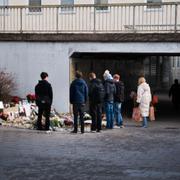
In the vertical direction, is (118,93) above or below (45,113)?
above

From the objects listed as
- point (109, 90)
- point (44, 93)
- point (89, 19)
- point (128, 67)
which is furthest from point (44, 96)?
point (128, 67)

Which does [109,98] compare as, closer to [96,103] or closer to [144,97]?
[96,103]

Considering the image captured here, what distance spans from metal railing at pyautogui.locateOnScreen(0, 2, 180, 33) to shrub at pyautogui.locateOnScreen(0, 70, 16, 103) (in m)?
2.60

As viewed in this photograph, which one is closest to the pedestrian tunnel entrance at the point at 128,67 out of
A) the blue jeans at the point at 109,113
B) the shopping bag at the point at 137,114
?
the shopping bag at the point at 137,114

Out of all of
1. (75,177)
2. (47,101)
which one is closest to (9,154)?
(75,177)

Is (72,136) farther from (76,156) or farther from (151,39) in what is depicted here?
(151,39)

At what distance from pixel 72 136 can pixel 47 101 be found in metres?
1.36

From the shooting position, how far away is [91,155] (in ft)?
38.0

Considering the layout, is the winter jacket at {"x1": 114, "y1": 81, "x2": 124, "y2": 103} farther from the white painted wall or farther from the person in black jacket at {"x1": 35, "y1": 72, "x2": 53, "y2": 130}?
the white painted wall

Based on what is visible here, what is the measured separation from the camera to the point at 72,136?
14914 mm

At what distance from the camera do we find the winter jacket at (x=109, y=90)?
1662 centimetres

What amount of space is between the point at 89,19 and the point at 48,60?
11.4 feet

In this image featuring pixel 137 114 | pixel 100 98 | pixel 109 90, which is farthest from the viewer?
pixel 137 114

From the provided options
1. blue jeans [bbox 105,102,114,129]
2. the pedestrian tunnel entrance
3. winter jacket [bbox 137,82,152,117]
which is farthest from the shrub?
winter jacket [bbox 137,82,152,117]
